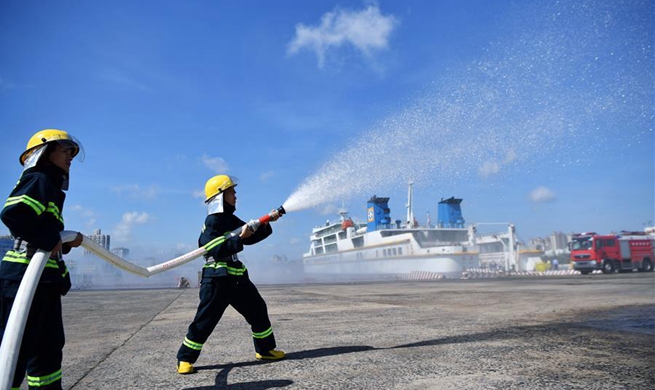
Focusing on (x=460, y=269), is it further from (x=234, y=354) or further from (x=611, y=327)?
(x=234, y=354)

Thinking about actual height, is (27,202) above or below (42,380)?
above

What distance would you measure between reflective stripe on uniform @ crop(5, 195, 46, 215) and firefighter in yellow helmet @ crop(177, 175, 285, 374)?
1534mm

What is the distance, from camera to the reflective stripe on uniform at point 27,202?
2.41 m

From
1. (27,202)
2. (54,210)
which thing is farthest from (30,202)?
(54,210)

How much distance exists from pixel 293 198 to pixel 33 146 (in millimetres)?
3011

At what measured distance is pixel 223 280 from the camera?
12.7ft

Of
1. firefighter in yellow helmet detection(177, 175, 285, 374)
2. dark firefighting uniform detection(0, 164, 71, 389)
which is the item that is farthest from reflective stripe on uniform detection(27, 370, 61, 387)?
firefighter in yellow helmet detection(177, 175, 285, 374)

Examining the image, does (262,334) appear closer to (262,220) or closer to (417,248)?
(262,220)

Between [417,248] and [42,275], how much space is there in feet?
139

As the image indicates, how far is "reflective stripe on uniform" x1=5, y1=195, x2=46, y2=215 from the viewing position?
2.41 m

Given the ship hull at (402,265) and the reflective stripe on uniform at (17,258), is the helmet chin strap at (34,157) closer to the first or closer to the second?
the reflective stripe on uniform at (17,258)

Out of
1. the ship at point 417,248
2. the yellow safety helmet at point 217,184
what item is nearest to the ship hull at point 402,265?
the ship at point 417,248

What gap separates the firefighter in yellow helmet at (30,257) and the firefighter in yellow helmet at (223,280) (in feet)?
4.06

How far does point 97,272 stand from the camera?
87.1 m
